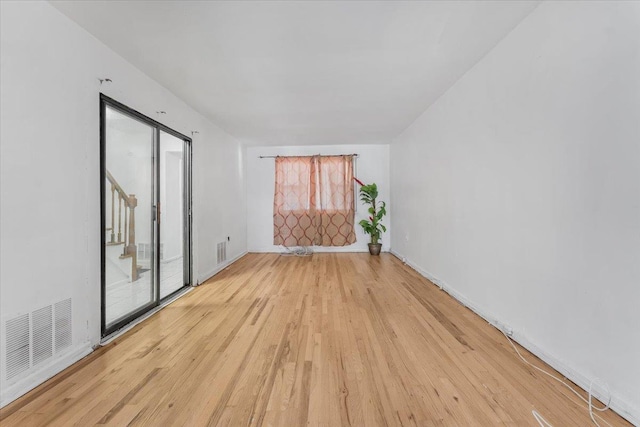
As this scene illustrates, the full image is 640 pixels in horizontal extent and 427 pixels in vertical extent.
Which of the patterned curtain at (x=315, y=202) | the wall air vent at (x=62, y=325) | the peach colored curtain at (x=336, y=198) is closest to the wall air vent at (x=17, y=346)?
the wall air vent at (x=62, y=325)

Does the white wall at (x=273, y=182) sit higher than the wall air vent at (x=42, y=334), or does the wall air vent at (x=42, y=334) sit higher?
the white wall at (x=273, y=182)

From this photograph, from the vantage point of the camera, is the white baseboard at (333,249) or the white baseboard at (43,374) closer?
the white baseboard at (43,374)

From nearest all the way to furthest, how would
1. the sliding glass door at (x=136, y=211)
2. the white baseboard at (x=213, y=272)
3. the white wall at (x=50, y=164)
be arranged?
the white wall at (x=50, y=164), the sliding glass door at (x=136, y=211), the white baseboard at (x=213, y=272)

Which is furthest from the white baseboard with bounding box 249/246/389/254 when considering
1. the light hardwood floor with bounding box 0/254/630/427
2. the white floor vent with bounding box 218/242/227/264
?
the light hardwood floor with bounding box 0/254/630/427

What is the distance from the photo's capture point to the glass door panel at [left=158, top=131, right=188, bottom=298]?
124 inches

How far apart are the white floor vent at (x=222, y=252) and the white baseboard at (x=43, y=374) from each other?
96.6 inches

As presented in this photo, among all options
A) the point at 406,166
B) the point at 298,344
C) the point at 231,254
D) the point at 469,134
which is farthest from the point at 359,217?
the point at 298,344

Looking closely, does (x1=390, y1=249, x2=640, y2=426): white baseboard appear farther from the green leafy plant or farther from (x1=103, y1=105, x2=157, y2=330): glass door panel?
(x1=103, y1=105, x2=157, y2=330): glass door panel

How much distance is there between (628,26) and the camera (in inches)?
51.2

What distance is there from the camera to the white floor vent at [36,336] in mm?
1468

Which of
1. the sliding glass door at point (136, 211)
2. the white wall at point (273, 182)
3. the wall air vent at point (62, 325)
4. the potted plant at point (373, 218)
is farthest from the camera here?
the white wall at point (273, 182)

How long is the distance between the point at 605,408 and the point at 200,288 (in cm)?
369

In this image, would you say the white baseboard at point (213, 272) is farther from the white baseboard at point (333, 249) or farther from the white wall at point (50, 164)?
the white wall at point (50, 164)

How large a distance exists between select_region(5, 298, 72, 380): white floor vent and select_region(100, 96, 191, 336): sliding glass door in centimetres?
35
